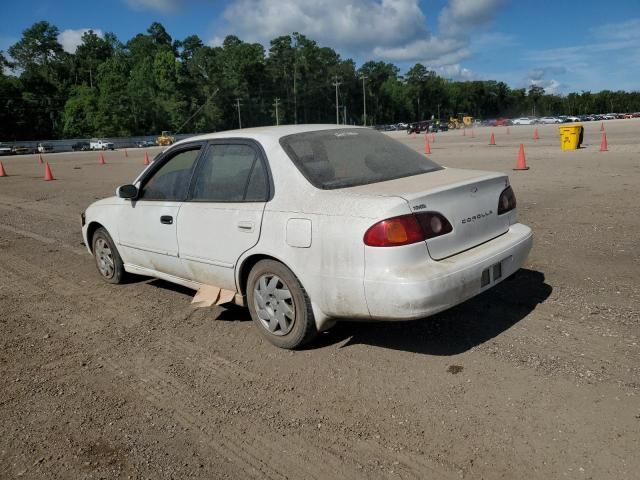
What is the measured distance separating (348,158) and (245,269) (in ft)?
3.79

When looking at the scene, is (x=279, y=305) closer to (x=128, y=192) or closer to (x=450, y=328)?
(x=450, y=328)

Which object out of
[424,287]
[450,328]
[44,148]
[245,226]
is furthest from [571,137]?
[44,148]

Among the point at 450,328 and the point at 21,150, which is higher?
the point at 450,328

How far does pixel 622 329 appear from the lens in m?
3.90

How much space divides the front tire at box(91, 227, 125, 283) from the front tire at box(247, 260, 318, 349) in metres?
2.24

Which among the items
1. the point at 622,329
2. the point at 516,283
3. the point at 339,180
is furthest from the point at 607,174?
the point at 339,180

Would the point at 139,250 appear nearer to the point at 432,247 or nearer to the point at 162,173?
the point at 162,173

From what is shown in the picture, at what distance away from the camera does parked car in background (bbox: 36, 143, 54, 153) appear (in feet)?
220

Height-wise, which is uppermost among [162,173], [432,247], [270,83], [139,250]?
[270,83]

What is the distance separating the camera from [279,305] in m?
3.89

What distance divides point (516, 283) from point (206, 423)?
326cm

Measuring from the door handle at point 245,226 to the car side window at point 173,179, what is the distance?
2.87 feet

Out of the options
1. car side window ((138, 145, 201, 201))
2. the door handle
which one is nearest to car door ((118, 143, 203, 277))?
car side window ((138, 145, 201, 201))

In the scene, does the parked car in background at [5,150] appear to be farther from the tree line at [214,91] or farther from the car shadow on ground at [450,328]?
the car shadow on ground at [450,328]
